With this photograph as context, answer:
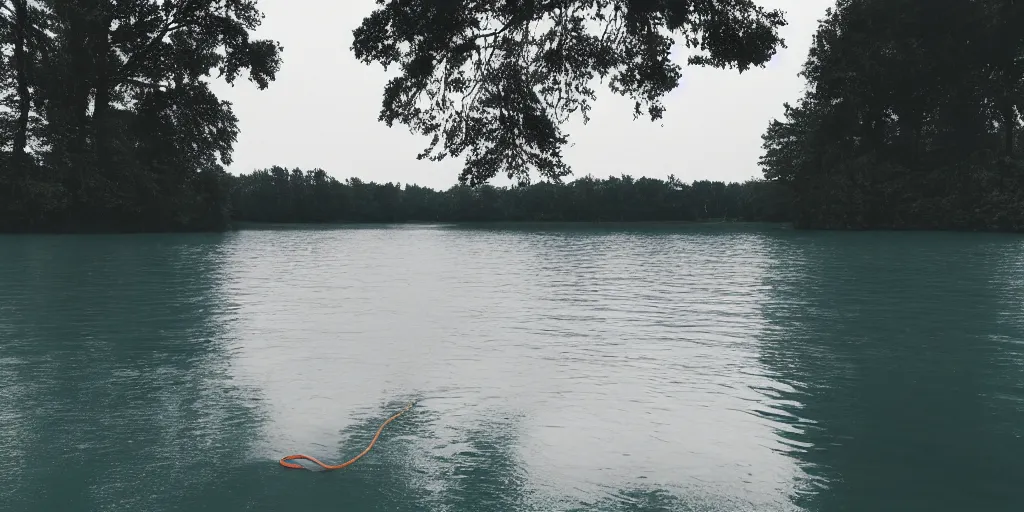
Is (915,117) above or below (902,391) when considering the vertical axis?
above

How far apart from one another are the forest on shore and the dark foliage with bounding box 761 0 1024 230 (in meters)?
0.15

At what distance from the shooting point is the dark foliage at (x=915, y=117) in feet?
214

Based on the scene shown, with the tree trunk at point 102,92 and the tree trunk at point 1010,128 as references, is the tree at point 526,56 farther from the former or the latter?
the tree trunk at point 1010,128

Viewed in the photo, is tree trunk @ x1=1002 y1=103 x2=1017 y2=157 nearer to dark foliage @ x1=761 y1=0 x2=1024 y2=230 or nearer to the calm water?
dark foliage @ x1=761 y1=0 x2=1024 y2=230

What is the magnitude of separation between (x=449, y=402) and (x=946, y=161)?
72173 millimetres

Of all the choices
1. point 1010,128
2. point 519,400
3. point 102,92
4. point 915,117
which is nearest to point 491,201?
point 915,117

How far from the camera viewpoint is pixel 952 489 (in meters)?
7.11

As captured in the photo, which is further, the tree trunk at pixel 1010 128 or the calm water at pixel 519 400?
the tree trunk at pixel 1010 128

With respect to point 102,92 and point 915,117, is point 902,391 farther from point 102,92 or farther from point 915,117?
point 915,117

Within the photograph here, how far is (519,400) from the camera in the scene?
1016 cm

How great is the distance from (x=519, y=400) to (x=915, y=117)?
72.3 metres

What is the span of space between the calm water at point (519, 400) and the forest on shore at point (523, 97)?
17.6 feet

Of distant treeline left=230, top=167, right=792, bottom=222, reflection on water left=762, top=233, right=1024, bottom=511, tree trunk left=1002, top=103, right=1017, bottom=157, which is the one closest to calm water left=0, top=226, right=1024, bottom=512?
reflection on water left=762, top=233, right=1024, bottom=511

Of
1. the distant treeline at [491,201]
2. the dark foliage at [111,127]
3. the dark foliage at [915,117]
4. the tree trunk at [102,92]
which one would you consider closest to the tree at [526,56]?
the dark foliage at [111,127]
